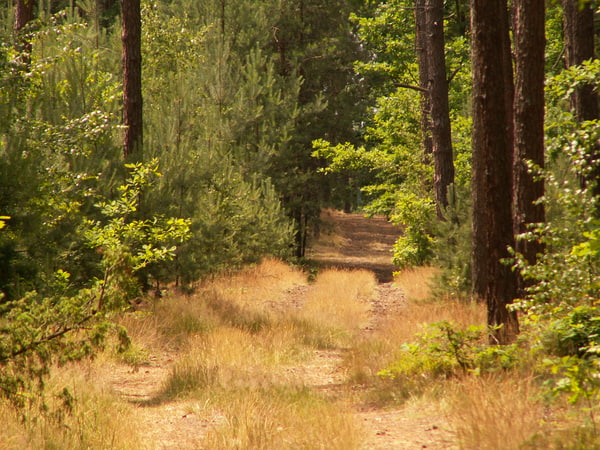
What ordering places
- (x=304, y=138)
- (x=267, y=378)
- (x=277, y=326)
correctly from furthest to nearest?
1. (x=304, y=138)
2. (x=277, y=326)
3. (x=267, y=378)

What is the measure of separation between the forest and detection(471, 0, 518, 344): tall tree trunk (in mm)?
26

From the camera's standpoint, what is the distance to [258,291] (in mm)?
16188

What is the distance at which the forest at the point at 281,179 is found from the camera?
209 inches

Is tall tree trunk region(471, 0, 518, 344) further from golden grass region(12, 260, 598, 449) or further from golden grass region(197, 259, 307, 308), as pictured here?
golden grass region(197, 259, 307, 308)

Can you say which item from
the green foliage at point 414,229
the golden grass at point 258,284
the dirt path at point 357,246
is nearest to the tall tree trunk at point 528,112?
the golden grass at point 258,284

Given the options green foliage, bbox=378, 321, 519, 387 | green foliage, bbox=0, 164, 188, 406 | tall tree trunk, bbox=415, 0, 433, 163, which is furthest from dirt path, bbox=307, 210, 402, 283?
green foliage, bbox=0, 164, 188, 406

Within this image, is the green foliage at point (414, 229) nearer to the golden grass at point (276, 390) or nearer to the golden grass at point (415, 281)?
the golden grass at point (415, 281)

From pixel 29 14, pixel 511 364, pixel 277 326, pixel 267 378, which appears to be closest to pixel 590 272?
pixel 511 364

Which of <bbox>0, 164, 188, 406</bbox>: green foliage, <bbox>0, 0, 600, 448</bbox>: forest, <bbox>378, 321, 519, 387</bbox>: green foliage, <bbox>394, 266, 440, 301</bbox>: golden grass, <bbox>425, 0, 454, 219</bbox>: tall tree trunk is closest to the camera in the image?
<bbox>0, 164, 188, 406</bbox>: green foliage

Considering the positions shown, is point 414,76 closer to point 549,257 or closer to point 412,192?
point 412,192

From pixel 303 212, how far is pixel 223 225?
40.7 ft

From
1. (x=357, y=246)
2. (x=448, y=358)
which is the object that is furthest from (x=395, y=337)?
(x=357, y=246)

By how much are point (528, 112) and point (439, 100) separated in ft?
24.9

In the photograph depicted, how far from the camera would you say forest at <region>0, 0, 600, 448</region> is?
5.30 metres
